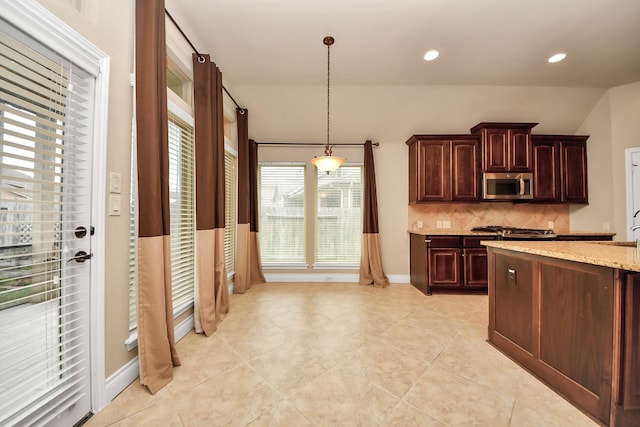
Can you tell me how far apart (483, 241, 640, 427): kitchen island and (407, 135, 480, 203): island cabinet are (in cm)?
190

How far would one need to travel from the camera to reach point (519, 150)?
3670 millimetres

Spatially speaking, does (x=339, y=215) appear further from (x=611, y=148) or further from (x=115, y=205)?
(x=611, y=148)

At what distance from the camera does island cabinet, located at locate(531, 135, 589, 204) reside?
149 inches

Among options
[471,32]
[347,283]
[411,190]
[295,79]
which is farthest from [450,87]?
[347,283]

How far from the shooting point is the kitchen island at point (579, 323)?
125 centimetres

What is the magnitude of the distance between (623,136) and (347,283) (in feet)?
16.2

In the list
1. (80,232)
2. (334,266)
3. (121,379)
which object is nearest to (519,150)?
(334,266)

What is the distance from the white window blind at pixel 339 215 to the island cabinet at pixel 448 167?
1084 mm

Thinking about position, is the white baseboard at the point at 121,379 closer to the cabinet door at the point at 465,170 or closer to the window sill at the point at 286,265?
the window sill at the point at 286,265

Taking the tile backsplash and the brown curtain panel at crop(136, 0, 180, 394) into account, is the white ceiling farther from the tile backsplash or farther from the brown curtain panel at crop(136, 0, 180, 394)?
the tile backsplash

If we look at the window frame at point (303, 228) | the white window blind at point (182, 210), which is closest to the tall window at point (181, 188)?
the white window blind at point (182, 210)

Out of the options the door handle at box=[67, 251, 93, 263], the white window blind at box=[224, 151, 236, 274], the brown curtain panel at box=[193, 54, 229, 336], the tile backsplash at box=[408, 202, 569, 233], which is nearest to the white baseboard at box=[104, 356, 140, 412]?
the brown curtain panel at box=[193, 54, 229, 336]

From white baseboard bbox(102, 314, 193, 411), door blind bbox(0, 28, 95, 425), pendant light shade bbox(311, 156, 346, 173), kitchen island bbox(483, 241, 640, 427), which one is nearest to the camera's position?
door blind bbox(0, 28, 95, 425)

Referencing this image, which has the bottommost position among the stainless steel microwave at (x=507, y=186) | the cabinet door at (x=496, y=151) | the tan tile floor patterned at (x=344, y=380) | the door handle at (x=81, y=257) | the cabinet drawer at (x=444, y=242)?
the tan tile floor patterned at (x=344, y=380)
